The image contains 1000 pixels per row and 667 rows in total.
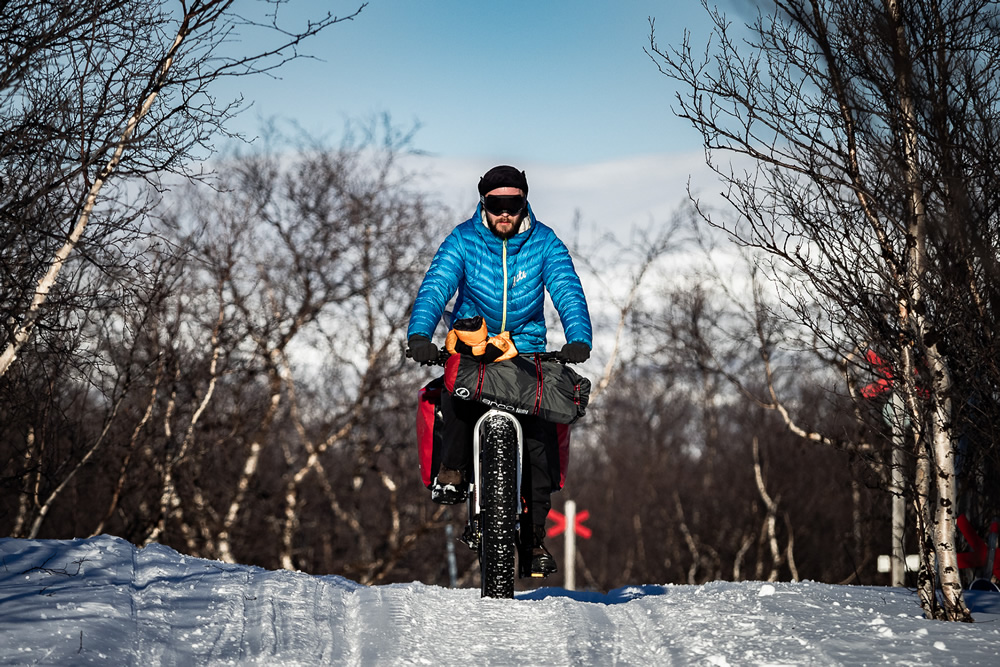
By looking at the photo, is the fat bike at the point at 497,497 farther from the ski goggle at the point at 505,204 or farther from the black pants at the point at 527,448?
the ski goggle at the point at 505,204

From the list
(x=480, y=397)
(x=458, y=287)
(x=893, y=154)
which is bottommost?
(x=480, y=397)

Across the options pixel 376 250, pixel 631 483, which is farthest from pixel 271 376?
pixel 631 483

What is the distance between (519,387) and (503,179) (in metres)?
1.21

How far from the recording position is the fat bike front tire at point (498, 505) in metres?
5.12

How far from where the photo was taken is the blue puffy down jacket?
223 inches

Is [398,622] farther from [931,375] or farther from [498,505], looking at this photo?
[931,375]

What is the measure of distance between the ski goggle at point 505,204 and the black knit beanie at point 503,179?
0.21 ft

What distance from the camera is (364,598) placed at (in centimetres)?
526

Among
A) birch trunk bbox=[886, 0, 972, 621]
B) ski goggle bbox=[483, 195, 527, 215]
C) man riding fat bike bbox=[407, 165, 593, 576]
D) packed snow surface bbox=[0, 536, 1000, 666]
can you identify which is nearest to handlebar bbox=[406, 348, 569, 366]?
man riding fat bike bbox=[407, 165, 593, 576]

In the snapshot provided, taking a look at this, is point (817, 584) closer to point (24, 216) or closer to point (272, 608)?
point (272, 608)

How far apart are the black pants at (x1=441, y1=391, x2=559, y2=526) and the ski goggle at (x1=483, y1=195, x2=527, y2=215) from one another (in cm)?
105

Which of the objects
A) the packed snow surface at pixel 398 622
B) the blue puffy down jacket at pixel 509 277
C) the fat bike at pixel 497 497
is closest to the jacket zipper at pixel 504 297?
the blue puffy down jacket at pixel 509 277

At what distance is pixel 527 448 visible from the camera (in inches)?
216

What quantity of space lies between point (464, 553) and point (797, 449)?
9.12m
